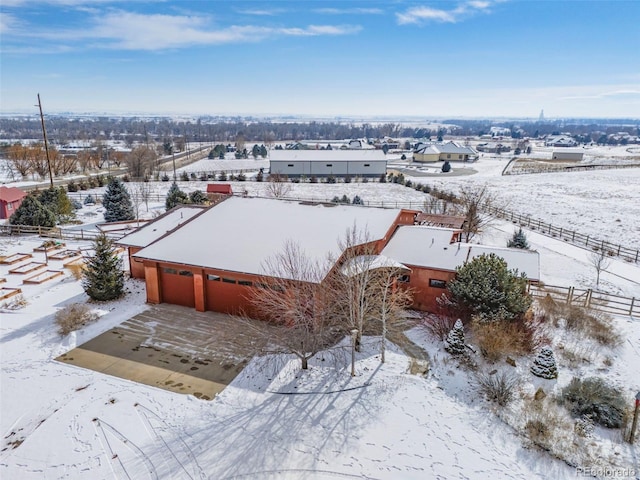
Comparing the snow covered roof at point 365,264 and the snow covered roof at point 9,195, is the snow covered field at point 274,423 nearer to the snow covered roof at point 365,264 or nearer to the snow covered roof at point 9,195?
the snow covered roof at point 365,264

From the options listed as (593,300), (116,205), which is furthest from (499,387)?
(116,205)

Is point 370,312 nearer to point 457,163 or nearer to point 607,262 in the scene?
point 607,262

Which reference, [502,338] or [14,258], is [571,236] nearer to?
[502,338]

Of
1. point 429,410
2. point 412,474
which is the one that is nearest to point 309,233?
point 429,410

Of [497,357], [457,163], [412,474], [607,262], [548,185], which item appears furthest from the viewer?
[457,163]

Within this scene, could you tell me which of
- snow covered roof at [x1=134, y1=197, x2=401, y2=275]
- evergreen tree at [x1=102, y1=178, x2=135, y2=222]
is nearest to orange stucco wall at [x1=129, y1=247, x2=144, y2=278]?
snow covered roof at [x1=134, y1=197, x2=401, y2=275]

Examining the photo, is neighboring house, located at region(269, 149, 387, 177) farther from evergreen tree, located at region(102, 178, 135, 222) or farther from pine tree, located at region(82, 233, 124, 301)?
pine tree, located at region(82, 233, 124, 301)
